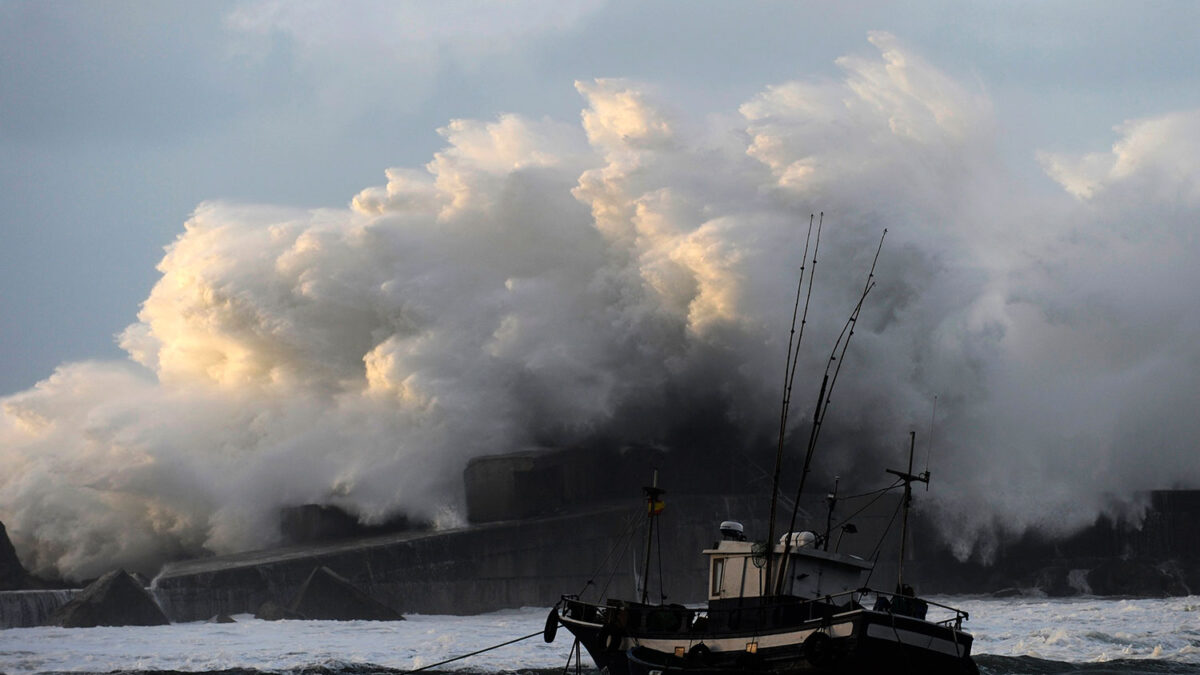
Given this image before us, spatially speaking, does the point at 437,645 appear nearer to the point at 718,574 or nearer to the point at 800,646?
the point at 718,574

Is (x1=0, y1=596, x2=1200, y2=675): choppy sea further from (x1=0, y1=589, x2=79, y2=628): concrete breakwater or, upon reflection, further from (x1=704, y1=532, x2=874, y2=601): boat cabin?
(x1=704, y1=532, x2=874, y2=601): boat cabin

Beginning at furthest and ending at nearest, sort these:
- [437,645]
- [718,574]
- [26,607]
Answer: [26,607], [437,645], [718,574]

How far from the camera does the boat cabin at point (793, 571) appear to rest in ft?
95.5

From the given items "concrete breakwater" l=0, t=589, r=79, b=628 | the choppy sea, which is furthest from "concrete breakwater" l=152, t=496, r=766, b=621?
"concrete breakwater" l=0, t=589, r=79, b=628

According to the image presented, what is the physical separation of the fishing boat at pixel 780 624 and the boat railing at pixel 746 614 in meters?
0.02

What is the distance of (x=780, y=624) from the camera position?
2756 cm

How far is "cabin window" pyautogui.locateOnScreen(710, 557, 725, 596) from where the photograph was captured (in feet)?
98.8

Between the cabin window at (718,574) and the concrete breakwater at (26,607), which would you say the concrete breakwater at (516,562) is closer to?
the concrete breakwater at (26,607)

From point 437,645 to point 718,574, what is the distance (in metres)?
13.6

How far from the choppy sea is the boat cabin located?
811 centimetres

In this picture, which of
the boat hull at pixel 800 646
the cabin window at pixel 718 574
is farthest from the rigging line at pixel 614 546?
the boat hull at pixel 800 646

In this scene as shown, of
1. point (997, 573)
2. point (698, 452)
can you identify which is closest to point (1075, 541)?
point (997, 573)

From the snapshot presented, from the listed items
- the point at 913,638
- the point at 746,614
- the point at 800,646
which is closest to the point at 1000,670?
the point at 746,614

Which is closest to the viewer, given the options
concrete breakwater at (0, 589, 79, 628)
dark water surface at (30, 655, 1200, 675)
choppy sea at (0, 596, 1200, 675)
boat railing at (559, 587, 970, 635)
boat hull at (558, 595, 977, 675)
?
boat hull at (558, 595, 977, 675)
